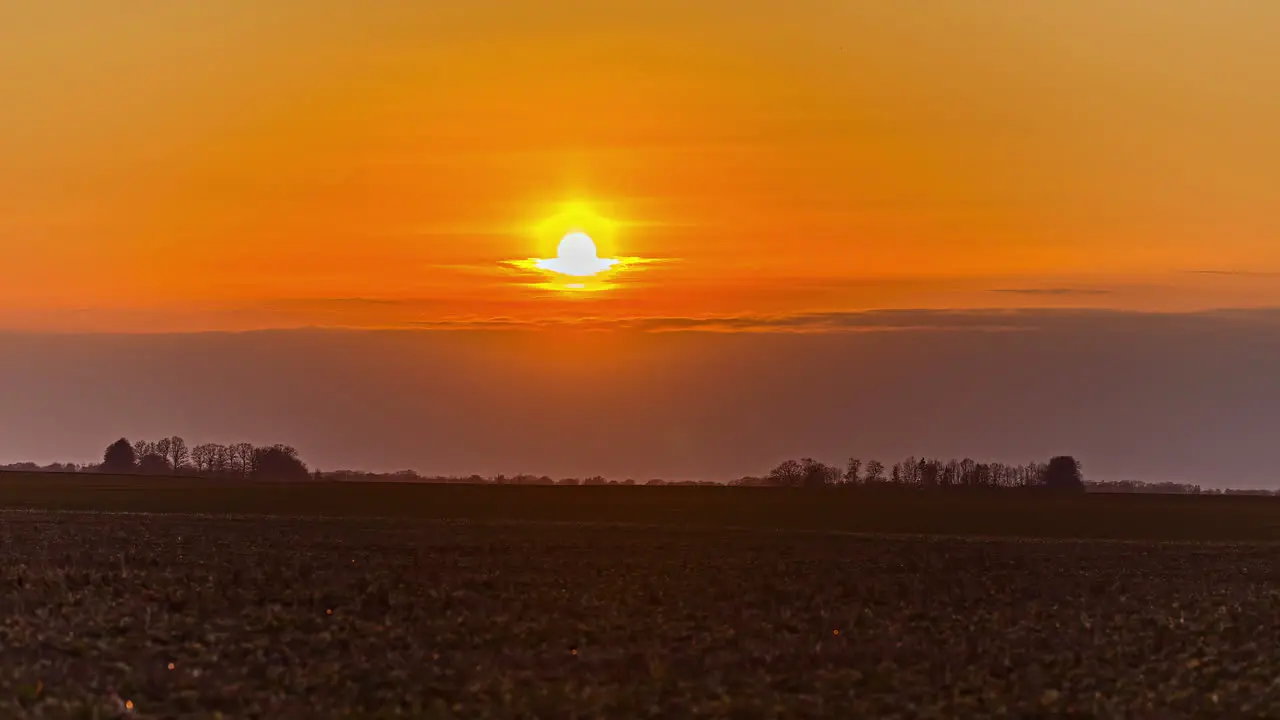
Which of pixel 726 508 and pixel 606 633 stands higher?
pixel 726 508

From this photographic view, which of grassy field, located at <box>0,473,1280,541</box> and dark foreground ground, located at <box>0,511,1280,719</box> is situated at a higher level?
grassy field, located at <box>0,473,1280,541</box>

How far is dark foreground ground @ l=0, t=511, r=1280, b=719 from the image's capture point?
25.8 m

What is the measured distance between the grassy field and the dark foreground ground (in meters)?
33.7

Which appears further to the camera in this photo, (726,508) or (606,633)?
(726,508)

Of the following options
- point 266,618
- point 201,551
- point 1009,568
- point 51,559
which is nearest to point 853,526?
point 1009,568

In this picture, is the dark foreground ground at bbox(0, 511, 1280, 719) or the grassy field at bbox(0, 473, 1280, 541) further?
the grassy field at bbox(0, 473, 1280, 541)

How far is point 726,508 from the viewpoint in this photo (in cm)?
11625

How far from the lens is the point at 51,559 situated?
4769 cm

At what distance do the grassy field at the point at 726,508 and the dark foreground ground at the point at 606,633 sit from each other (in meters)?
33.7

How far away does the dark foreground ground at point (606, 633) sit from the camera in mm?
25797

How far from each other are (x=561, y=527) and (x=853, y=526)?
73.6ft

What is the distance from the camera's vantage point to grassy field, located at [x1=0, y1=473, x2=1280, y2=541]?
91.8 m

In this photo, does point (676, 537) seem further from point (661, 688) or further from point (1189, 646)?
point (661, 688)

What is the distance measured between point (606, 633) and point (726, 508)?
8354cm
